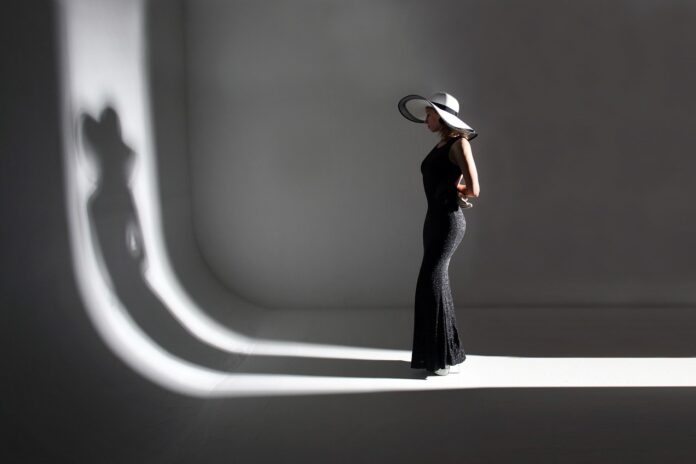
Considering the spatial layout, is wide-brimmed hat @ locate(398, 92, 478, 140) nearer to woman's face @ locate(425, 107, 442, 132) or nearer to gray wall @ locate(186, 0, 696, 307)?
woman's face @ locate(425, 107, 442, 132)

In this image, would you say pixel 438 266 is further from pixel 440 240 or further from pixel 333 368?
pixel 333 368

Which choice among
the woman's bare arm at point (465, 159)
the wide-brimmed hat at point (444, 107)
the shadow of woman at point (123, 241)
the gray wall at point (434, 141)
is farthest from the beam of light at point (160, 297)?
the wide-brimmed hat at point (444, 107)

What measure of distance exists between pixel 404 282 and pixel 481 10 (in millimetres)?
2165

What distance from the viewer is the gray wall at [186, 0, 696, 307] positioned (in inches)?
189

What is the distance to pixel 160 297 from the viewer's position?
377 cm

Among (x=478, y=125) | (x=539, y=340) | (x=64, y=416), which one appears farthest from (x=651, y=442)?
(x=478, y=125)

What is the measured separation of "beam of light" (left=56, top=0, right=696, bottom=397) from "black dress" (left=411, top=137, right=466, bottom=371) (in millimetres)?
157

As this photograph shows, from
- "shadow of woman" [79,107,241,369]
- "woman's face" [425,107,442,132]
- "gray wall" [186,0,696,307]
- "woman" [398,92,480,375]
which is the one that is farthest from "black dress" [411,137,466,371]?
"gray wall" [186,0,696,307]

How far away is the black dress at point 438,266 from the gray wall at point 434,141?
157cm

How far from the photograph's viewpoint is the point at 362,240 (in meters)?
5.00

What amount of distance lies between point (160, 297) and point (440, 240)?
169cm

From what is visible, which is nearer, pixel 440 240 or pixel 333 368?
pixel 440 240

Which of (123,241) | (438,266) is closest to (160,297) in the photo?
(123,241)

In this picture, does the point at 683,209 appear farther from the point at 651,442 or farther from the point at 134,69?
the point at 134,69
